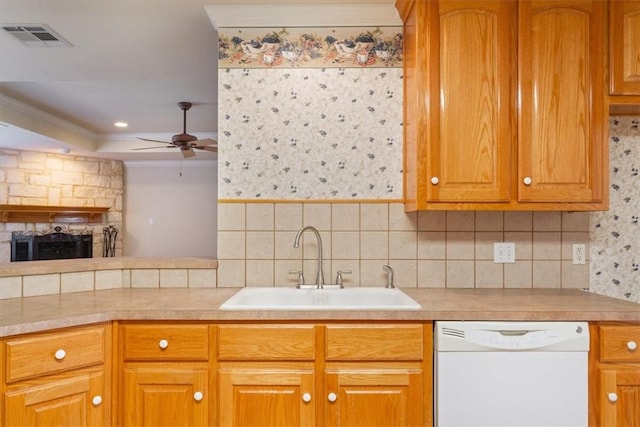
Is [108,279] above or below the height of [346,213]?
below

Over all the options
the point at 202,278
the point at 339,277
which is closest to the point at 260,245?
the point at 202,278

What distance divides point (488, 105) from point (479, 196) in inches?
16.6

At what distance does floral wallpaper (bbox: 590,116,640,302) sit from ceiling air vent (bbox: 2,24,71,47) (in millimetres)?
3200

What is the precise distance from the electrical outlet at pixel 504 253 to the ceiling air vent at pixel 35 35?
2.81 metres

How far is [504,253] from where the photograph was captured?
199cm

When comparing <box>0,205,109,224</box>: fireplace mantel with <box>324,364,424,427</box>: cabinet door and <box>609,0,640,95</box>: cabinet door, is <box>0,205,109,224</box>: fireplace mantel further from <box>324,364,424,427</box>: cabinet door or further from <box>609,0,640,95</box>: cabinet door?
<box>609,0,640,95</box>: cabinet door

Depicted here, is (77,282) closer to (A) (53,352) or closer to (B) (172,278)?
(B) (172,278)

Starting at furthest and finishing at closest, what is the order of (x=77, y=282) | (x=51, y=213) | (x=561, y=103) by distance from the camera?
(x=51, y=213) < (x=77, y=282) < (x=561, y=103)

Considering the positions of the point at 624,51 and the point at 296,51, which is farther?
the point at 296,51

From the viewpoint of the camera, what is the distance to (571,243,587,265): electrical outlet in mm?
1972

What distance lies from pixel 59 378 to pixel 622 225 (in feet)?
8.87

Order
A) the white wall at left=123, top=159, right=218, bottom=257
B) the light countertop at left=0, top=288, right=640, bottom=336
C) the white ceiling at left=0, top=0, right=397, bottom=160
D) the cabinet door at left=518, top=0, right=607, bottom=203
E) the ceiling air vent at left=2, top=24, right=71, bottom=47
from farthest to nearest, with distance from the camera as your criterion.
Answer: the white wall at left=123, top=159, right=218, bottom=257 < the ceiling air vent at left=2, top=24, right=71, bottom=47 < the white ceiling at left=0, top=0, right=397, bottom=160 < the cabinet door at left=518, top=0, right=607, bottom=203 < the light countertop at left=0, top=288, right=640, bottom=336

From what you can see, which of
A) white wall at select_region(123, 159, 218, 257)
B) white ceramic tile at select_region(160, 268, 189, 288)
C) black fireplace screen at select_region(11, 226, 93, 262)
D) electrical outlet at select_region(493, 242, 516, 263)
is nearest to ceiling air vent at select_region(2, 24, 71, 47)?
white ceramic tile at select_region(160, 268, 189, 288)

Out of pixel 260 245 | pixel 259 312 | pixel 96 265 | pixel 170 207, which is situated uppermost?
pixel 170 207
